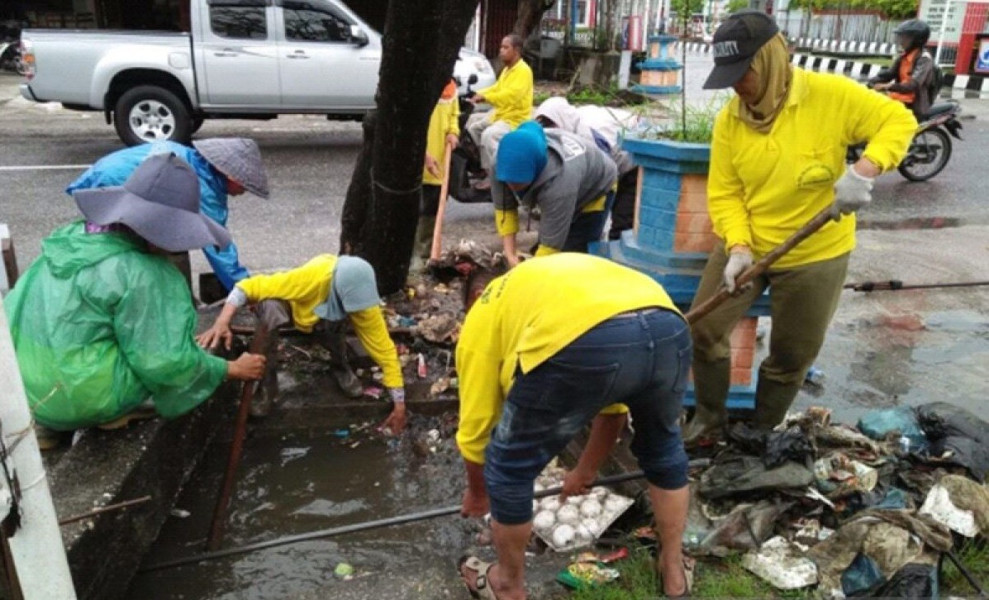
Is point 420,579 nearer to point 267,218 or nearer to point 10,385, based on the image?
point 10,385

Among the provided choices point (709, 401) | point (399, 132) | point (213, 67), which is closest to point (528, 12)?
point (213, 67)

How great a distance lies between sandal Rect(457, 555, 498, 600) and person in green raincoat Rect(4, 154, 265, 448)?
1.16m

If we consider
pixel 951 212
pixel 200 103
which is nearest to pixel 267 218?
pixel 200 103

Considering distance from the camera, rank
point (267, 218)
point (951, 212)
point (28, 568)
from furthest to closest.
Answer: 1. point (951, 212)
2. point (267, 218)
3. point (28, 568)

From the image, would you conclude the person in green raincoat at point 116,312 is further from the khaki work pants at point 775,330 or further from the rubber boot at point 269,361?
the khaki work pants at point 775,330

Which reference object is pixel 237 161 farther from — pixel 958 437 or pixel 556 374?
pixel 958 437

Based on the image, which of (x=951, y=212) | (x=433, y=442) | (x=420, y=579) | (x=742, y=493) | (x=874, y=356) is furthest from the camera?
(x=951, y=212)

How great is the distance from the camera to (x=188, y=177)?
303 cm

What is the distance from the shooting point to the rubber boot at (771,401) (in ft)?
11.8

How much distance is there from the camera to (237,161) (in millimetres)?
4031

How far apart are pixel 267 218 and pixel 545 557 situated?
5.32 meters

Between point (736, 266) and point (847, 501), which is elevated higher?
point (736, 266)

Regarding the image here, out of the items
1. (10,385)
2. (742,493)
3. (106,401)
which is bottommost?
(742,493)

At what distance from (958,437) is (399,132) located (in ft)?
9.99
